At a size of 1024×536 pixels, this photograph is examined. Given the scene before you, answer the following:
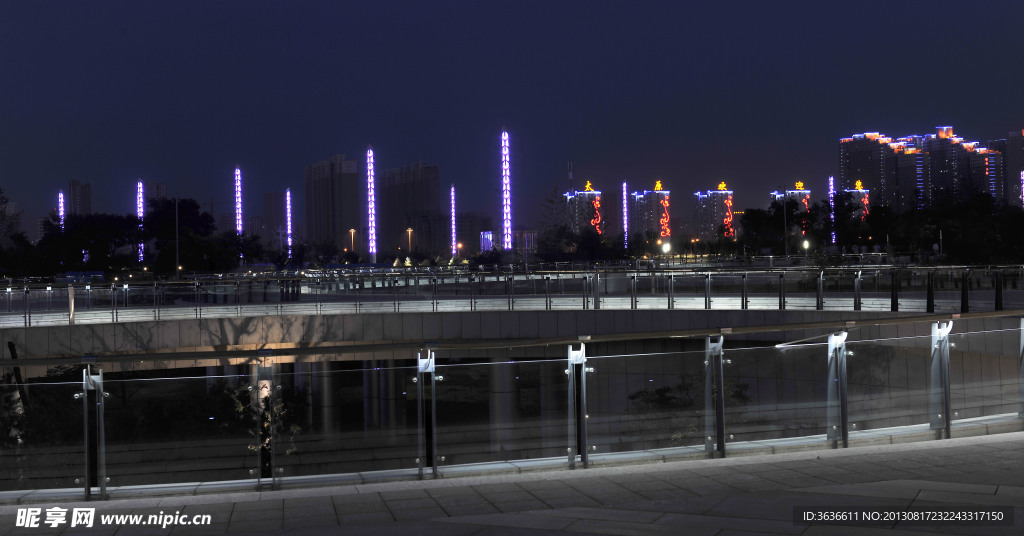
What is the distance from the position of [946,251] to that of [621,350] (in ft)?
153

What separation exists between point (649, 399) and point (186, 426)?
13.2 ft

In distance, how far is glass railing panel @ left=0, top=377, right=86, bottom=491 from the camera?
6.97 meters

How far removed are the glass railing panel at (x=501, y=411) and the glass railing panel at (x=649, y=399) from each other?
37 cm

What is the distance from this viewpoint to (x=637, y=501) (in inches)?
247

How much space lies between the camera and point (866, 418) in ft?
29.1

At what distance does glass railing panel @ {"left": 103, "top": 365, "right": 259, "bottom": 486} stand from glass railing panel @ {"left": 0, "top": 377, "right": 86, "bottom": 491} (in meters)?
0.25

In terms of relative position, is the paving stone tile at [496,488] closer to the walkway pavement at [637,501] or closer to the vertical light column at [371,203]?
the walkway pavement at [637,501]

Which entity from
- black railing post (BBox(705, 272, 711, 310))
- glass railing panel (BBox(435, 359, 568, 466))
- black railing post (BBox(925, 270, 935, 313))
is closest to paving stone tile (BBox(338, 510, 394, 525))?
glass railing panel (BBox(435, 359, 568, 466))

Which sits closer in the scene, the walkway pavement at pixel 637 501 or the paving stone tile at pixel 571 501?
the walkway pavement at pixel 637 501

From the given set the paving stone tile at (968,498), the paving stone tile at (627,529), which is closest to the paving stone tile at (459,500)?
the paving stone tile at (627,529)

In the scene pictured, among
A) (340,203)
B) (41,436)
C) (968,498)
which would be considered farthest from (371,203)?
(340,203)

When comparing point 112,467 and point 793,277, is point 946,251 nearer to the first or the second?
point 793,277

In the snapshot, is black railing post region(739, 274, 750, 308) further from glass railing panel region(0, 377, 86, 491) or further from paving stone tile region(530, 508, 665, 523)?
glass railing panel region(0, 377, 86, 491)

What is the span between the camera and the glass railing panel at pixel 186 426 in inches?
282
